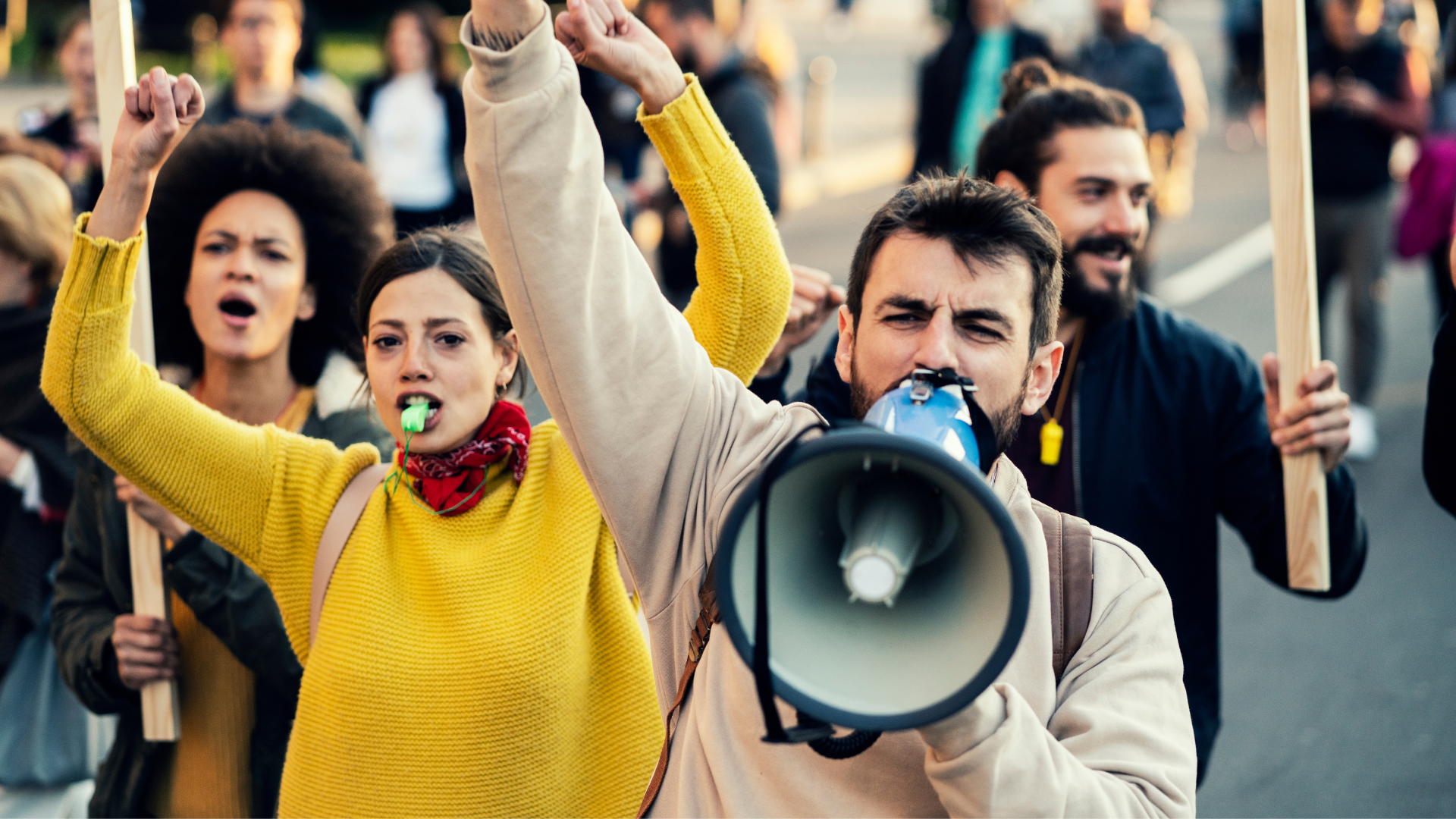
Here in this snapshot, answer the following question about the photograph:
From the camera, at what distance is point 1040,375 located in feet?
6.92

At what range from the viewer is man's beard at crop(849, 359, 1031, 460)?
6.32 ft

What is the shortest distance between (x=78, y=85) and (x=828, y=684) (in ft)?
19.0

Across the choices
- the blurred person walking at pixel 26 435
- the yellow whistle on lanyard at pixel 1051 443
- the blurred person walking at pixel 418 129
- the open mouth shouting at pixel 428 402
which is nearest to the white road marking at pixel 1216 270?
the blurred person walking at pixel 418 129

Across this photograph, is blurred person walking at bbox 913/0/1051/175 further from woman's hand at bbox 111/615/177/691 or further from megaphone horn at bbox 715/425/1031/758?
megaphone horn at bbox 715/425/1031/758

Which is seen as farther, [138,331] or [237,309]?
[237,309]

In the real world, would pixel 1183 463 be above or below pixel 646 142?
below

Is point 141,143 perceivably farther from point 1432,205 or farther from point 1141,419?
point 1432,205

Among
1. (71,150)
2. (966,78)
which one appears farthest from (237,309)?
(966,78)

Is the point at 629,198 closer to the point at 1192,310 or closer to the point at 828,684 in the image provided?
the point at 1192,310

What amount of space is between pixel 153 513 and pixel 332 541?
532 mm

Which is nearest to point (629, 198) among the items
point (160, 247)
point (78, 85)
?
point (78, 85)

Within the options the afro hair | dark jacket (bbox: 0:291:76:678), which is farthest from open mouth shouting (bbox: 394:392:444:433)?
dark jacket (bbox: 0:291:76:678)

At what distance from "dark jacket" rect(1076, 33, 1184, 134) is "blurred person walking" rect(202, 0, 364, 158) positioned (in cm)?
393

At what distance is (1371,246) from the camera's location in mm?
7215
